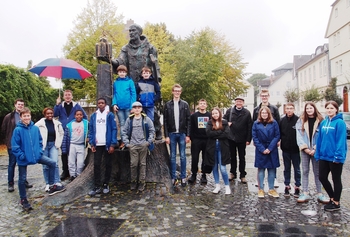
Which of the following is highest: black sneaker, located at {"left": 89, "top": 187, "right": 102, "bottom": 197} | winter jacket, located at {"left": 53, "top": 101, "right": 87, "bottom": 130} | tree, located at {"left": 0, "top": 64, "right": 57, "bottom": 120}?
tree, located at {"left": 0, "top": 64, "right": 57, "bottom": 120}

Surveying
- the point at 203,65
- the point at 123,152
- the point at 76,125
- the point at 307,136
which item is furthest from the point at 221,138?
the point at 203,65

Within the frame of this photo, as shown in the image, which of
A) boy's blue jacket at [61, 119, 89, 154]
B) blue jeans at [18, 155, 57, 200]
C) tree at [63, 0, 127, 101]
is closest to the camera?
blue jeans at [18, 155, 57, 200]

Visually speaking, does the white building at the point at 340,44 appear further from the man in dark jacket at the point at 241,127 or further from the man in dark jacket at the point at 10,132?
the man in dark jacket at the point at 10,132

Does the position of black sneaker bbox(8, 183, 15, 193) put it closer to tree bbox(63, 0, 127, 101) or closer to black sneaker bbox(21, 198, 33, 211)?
black sneaker bbox(21, 198, 33, 211)

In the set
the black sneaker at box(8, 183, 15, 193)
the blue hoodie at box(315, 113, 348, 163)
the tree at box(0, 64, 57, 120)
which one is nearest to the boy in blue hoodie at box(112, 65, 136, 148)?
the black sneaker at box(8, 183, 15, 193)

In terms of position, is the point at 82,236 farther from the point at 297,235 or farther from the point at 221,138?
the point at 221,138

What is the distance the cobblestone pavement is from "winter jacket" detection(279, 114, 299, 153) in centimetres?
94

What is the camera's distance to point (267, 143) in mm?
6230

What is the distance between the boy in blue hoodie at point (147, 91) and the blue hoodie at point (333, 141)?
3267mm

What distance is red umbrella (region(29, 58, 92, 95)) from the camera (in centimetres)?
708

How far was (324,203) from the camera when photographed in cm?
569

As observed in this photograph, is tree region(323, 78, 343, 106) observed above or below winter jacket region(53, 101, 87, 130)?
above

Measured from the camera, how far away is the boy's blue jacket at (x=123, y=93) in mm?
6398

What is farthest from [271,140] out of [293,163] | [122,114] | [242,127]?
[122,114]
